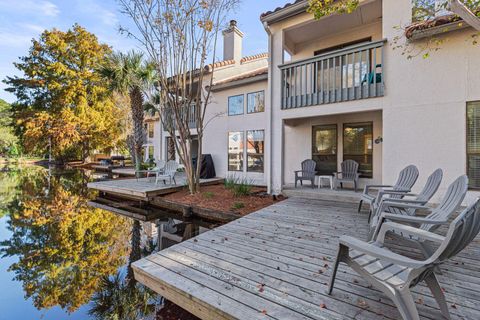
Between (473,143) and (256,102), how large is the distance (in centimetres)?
694

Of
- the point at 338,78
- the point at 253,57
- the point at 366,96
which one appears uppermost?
the point at 253,57

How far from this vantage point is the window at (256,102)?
32.0ft

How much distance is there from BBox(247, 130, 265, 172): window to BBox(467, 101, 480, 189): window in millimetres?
6229

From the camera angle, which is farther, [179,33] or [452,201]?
[179,33]

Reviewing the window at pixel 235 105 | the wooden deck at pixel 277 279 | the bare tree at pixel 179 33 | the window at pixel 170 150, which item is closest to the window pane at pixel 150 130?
the window at pixel 170 150

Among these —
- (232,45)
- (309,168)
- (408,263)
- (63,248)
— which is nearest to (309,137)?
(309,168)

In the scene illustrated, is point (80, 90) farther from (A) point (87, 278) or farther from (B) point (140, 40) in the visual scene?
(A) point (87, 278)

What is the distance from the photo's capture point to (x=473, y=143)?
477cm

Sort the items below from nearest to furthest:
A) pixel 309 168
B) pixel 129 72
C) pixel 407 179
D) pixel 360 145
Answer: pixel 407 179 → pixel 360 145 → pixel 309 168 → pixel 129 72

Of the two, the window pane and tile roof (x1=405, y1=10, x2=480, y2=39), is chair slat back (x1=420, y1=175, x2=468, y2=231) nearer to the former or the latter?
tile roof (x1=405, y1=10, x2=480, y2=39)

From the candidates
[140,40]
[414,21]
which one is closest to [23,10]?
[140,40]

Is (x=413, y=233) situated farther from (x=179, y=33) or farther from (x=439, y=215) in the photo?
(x=179, y=33)

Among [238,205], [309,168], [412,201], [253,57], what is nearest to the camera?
[412,201]

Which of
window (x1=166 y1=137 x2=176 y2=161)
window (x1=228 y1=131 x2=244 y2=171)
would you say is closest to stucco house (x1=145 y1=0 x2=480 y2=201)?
window (x1=228 y1=131 x2=244 y2=171)
